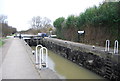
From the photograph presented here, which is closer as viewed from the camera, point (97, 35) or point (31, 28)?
point (97, 35)

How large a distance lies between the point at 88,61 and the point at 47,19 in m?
49.6

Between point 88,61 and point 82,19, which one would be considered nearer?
point 88,61

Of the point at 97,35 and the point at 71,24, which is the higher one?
the point at 71,24

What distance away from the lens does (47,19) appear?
59.1m

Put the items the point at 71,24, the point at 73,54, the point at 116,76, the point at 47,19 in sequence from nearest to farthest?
1. the point at 116,76
2. the point at 73,54
3. the point at 71,24
4. the point at 47,19

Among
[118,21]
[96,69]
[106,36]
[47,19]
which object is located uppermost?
[47,19]

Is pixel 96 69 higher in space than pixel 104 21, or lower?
lower

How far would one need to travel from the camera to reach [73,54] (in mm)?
14070

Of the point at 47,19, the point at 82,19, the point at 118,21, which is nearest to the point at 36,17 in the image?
the point at 47,19

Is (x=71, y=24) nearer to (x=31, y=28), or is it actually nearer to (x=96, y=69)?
(x=96, y=69)

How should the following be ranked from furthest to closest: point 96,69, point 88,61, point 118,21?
point 118,21 → point 88,61 → point 96,69

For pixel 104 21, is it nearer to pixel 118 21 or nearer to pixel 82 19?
pixel 118 21

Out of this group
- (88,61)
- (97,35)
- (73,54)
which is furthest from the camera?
(97,35)

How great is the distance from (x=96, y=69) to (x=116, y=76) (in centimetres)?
199
